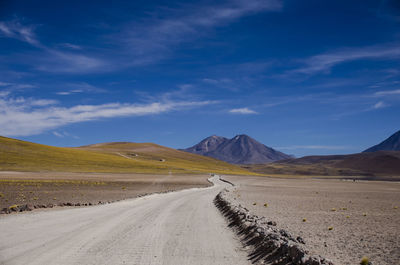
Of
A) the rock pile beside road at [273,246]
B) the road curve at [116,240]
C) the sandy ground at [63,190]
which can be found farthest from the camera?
the sandy ground at [63,190]

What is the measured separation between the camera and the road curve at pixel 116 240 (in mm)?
9266

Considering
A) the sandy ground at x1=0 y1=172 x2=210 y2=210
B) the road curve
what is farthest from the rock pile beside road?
the sandy ground at x1=0 y1=172 x2=210 y2=210

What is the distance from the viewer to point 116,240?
→ 38.5ft

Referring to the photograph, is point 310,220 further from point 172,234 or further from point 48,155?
point 48,155

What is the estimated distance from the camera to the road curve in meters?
9.27

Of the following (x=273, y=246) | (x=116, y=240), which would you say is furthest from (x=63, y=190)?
(x=273, y=246)

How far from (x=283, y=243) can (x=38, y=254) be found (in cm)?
677

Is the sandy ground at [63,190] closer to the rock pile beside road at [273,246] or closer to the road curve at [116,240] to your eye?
the road curve at [116,240]

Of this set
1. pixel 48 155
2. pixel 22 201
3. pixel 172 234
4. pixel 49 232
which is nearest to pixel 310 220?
pixel 172 234

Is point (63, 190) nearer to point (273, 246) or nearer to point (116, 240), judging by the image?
point (116, 240)

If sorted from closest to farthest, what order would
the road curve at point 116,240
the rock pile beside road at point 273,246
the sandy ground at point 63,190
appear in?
the rock pile beside road at point 273,246 < the road curve at point 116,240 < the sandy ground at point 63,190

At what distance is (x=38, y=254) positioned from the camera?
9516mm

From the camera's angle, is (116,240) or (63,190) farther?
(63,190)

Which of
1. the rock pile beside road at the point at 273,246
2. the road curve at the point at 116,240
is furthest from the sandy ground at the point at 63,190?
the rock pile beside road at the point at 273,246
